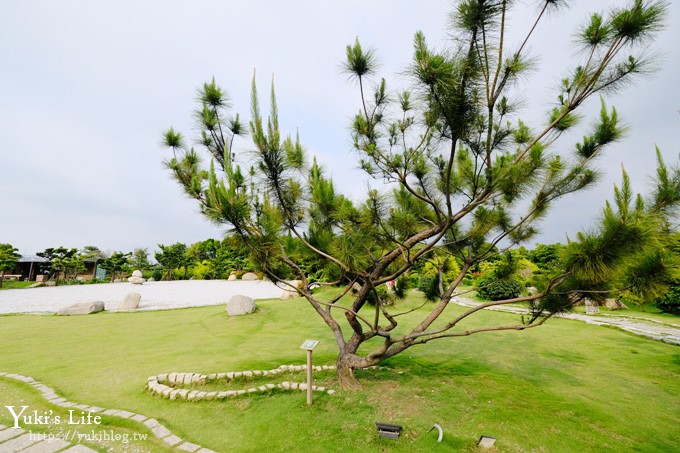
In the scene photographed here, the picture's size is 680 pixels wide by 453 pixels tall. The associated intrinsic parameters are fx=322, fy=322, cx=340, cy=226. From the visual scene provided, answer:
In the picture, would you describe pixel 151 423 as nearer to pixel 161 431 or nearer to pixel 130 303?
pixel 161 431

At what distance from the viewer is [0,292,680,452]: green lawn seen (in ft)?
9.05

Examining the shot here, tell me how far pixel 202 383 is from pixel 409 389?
2560 millimetres

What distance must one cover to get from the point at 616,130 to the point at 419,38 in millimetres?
2020

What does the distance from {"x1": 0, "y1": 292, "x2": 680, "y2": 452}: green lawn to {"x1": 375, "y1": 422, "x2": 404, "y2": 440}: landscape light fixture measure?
7 centimetres

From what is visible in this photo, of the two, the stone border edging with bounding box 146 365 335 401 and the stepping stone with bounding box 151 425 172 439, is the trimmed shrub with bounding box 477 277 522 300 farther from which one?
the stepping stone with bounding box 151 425 172 439

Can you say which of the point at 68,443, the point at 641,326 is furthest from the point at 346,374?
the point at 641,326

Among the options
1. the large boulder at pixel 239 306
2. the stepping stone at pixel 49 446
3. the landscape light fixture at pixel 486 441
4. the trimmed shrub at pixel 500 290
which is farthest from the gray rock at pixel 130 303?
the landscape light fixture at pixel 486 441

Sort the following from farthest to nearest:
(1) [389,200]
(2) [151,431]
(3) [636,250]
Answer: (1) [389,200] < (2) [151,431] < (3) [636,250]

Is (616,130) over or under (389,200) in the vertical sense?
over

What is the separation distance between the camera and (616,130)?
2715mm

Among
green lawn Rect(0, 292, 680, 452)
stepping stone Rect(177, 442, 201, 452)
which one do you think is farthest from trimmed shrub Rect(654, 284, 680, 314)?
stepping stone Rect(177, 442, 201, 452)

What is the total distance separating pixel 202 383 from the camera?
405 cm

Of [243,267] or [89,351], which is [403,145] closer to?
[89,351]

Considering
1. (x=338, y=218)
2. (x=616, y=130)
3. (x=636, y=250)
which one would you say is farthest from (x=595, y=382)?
(x=338, y=218)
